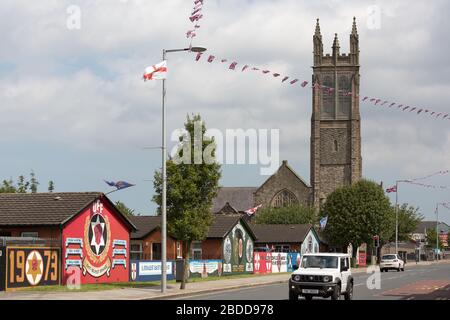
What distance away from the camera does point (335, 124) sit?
121938mm

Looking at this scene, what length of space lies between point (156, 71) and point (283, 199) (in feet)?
300

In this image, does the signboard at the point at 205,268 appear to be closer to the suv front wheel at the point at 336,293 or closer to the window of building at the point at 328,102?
the suv front wheel at the point at 336,293

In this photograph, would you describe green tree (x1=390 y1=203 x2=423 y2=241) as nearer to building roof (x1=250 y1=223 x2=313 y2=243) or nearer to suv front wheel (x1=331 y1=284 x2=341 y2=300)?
building roof (x1=250 y1=223 x2=313 y2=243)

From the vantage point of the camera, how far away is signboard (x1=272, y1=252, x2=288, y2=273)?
6456 cm

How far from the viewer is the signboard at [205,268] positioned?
47125mm

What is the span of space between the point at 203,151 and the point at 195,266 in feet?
46.7

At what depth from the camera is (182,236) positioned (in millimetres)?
35219

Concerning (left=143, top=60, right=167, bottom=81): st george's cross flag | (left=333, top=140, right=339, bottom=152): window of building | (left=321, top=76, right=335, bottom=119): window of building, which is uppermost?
(left=321, top=76, right=335, bottom=119): window of building

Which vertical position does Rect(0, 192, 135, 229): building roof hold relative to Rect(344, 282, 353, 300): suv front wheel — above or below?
above

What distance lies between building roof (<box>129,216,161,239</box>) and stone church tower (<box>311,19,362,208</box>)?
66820 millimetres

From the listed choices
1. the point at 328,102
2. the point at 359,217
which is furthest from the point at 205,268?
the point at 328,102

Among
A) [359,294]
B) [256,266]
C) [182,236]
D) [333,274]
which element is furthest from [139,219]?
[333,274]

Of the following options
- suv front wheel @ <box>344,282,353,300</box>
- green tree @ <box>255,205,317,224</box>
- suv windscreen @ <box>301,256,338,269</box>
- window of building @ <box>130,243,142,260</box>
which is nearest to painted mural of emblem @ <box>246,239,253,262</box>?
window of building @ <box>130,243,142,260</box>

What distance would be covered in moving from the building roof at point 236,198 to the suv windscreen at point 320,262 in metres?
108
